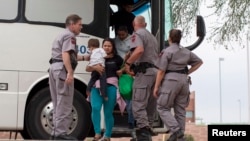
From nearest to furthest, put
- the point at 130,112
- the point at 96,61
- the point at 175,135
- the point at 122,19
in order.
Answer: the point at 175,135 < the point at 96,61 < the point at 130,112 < the point at 122,19

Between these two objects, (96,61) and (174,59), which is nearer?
(174,59)

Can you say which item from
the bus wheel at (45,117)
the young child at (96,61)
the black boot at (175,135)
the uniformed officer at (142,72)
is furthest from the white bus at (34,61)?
the black boot at (175,135)

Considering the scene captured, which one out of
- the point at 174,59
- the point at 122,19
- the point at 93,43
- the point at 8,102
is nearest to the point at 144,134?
the point at 174,59

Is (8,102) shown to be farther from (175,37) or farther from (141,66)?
(175,37)

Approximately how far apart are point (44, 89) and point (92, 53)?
95 centimetres

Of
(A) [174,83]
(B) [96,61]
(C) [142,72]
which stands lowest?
(A) [174,83]

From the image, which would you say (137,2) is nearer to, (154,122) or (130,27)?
(130,27)

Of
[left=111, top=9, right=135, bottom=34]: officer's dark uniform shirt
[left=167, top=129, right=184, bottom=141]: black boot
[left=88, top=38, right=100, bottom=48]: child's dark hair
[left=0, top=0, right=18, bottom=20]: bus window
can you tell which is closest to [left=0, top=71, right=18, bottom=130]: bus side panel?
[left=0, top=0, right=18, bottom=20]: bus window

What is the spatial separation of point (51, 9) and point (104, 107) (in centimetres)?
165

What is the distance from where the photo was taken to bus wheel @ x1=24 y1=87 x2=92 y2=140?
7.88 m

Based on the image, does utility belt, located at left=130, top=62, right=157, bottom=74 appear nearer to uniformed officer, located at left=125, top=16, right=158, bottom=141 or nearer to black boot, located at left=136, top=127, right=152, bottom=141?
uniformed officer, located at left=125, top=16, right=158, bottom=141

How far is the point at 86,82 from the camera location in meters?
8.07

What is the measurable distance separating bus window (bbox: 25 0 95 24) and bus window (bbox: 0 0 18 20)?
17cm

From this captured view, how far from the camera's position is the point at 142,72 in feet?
24.2
